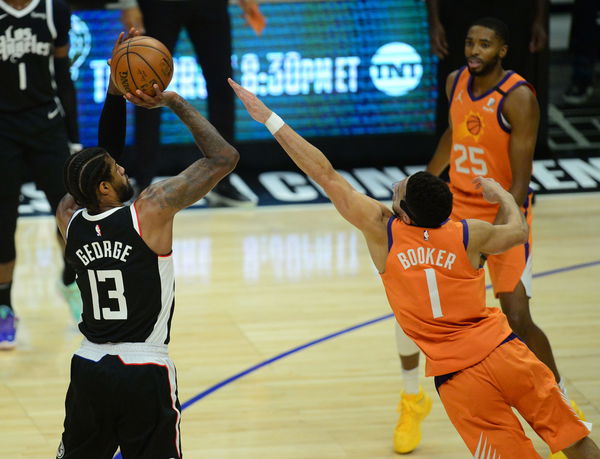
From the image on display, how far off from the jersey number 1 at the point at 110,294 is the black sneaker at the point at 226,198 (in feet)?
20.5

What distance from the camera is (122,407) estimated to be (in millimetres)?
4043

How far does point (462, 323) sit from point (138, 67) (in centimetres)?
180

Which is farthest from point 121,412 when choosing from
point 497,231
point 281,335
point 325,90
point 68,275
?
point 325,90

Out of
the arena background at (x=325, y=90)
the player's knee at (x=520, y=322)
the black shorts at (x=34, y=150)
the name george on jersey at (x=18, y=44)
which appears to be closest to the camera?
the player's knee at (x=520, y=322)

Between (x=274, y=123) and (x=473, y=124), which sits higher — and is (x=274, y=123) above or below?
above

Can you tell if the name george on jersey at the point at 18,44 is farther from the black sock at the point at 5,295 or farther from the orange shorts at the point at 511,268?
the orange shorts at the point at 511,268

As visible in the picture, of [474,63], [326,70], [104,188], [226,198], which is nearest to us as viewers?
[104,188]

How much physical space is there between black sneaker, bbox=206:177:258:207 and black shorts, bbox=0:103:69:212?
3.49 m

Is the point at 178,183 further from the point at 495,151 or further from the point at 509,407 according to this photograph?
the point at 495,151

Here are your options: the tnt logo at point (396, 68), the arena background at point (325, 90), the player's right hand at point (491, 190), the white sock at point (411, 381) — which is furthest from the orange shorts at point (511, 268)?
the tnt logo at point (396, 68)

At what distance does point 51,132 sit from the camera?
6941 mm

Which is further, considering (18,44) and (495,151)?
(18,44)

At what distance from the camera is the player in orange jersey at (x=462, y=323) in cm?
425

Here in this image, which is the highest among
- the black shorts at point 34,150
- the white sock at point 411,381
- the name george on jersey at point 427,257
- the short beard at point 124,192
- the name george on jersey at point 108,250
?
the short beard at point 124,192
